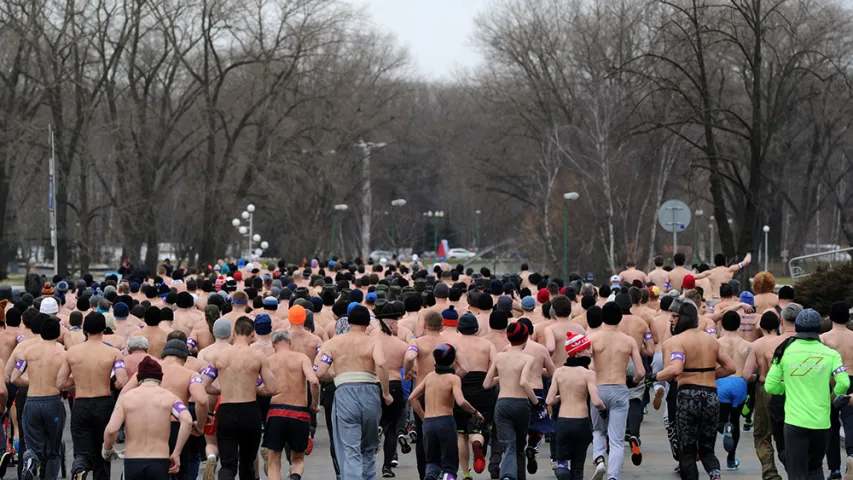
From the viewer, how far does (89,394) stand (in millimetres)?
11398

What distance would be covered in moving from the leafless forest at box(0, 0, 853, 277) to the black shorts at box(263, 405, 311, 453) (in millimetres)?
22377

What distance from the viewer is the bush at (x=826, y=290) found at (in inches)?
805

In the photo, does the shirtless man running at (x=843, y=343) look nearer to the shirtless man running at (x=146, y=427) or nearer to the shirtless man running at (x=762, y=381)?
the shirtless man running at (x=762, y=381)

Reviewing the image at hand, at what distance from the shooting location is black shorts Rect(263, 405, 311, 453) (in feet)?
37.7

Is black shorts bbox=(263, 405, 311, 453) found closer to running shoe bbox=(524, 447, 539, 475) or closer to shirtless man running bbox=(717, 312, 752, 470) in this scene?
running shoe bbox=(524, 447, 539, 475)

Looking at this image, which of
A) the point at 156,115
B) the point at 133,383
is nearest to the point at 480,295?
the point at 133,383

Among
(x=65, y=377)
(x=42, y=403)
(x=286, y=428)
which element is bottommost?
(x=286, y=428)

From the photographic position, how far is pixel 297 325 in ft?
43.8

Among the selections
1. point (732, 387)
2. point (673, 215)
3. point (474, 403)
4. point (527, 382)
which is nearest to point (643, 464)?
point (732, 387)

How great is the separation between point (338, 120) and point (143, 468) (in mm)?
45037

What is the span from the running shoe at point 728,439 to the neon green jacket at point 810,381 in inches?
127

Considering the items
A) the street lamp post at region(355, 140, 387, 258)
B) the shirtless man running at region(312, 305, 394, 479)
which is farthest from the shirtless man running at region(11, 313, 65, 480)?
the street lamp post at region(355, 140, 387, 258)

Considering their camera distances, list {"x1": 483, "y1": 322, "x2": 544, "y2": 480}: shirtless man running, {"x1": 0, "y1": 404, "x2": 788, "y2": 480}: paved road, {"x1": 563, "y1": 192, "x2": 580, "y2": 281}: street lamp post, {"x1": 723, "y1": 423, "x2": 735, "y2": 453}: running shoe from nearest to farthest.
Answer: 1. {"x1": 483, "y1": 322, "x2": 544, "y2": 480}: shirtless man running
2. {"x1": 723, "y1": 423, "x2": 735, "y2": 453}: running shoe
3. {"x1": 0, "y1": 404, "x2": 788, "y2": 480}: paved road
4. {"x1": 563, "y1": 192, "x2": 580, "y2": 281}: street lamp post

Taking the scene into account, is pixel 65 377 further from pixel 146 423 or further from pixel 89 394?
pixel 146 423
